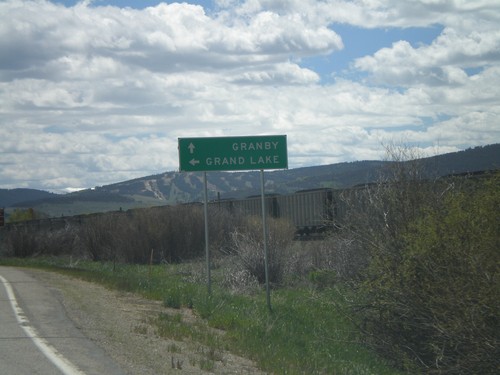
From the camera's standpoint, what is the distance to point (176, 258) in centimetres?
3684

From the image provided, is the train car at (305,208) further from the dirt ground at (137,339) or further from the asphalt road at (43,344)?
the asphalt road at (43,344)

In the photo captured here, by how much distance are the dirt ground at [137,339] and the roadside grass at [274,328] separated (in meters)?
0.15

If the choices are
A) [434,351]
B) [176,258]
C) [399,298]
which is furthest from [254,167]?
[176,258]

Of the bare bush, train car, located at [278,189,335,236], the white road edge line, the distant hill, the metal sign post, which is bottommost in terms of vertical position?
the white road edge line

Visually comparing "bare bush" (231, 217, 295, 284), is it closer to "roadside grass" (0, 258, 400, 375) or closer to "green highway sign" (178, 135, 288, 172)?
"roadside grass" (0, 258, 400, 375)

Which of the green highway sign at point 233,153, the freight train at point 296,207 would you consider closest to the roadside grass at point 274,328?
the green highway sign at point 233,153

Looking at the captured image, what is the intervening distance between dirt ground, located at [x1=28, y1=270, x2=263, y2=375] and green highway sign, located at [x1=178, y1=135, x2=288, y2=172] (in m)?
3.54

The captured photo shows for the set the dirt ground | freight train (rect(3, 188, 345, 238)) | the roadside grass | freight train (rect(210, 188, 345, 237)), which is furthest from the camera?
freight train (rect(210, 188, 345, 237))

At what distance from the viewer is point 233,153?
1875 cm

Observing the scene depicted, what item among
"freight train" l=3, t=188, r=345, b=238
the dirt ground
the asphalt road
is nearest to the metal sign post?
the dirt ground

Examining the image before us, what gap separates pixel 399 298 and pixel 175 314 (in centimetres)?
519

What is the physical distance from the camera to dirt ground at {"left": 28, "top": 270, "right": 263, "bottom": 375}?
1057 cm

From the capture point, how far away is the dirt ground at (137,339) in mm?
10570

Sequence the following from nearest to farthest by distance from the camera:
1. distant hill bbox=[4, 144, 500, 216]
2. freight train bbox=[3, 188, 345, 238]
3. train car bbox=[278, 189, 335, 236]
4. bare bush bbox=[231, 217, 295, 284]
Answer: bare bush bbox=[231, 217, 295, 284] < freight train bbox=[3, 188, 345, 238] < train car bbox=[278, 189, 335, 236] < distant hill bbox=[4, 144, 500, 216]
